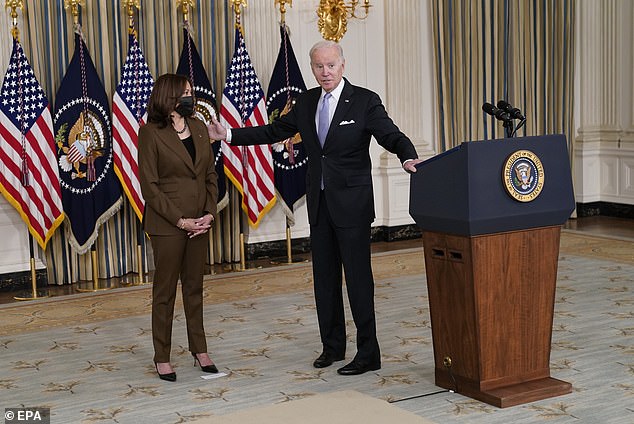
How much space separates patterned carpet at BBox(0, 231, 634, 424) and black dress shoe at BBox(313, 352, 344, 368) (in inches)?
2.3

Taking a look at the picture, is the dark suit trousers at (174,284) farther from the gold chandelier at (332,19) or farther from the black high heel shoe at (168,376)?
the gold chandelier at (332,19)

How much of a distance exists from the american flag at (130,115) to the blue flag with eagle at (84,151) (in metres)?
0.10

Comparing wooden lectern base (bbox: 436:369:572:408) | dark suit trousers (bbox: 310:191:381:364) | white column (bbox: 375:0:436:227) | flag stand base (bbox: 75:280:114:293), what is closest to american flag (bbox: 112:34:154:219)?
flag stand base (bbox: 75:280:114:293)

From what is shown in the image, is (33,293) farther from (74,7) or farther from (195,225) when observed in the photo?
(195,225)

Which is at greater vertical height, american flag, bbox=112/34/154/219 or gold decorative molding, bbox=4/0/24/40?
gold decorative molding, bbox=4/0/24/40

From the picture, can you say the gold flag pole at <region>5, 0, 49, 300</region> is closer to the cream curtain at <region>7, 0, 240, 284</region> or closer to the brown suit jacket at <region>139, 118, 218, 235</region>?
the cream curtain at <region>7, 0, 240, 284</region>

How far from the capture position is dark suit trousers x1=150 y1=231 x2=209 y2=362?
543 cm

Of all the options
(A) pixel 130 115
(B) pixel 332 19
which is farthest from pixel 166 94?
(B) pixel 332 19

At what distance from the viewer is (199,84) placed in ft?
29.9

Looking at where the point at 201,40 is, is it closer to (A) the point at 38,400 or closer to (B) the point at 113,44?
(B) the point at 113,44

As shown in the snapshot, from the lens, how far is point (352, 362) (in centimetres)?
562

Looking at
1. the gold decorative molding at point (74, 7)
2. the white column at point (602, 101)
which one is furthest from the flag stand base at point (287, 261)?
the white column at point (602, 101)

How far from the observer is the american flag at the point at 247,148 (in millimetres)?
9219

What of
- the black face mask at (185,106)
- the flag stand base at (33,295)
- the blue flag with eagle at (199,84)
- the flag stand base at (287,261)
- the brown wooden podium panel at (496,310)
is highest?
the blue flag with eagle at (199,84)
